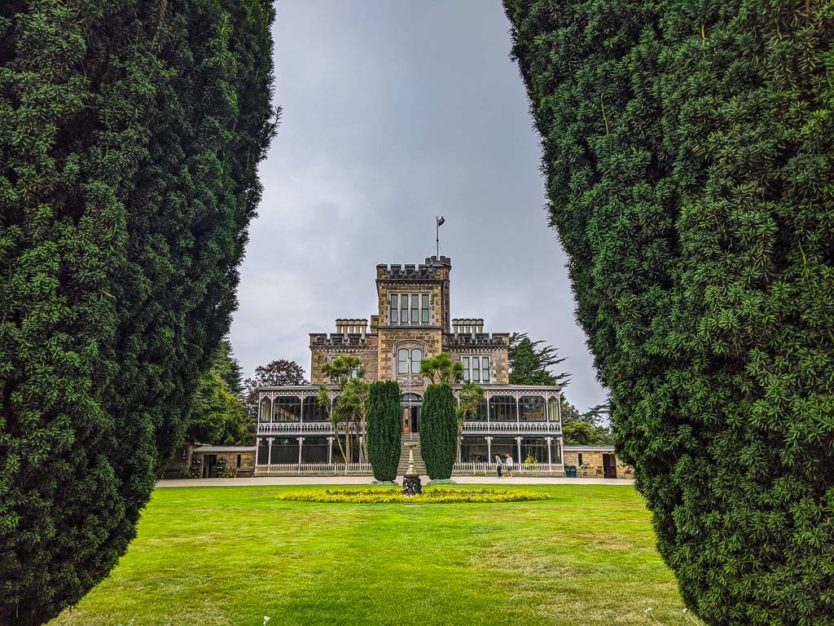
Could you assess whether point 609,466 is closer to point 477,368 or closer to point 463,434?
point 463,434

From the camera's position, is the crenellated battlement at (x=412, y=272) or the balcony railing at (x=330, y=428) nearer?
the balcony railing at (x=330, y=428)

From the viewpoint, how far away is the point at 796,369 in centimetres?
309

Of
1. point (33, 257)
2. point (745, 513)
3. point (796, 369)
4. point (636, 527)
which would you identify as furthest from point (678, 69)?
point (636, 527)

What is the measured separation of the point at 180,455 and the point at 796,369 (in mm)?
35588

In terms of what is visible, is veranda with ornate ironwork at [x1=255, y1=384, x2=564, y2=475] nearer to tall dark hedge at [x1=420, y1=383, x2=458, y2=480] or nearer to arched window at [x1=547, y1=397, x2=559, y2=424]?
arched window at [x1=547, y1=397, x2=559, y2=424]

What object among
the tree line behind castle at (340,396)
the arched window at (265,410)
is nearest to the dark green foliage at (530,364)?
the tree line behind castle at (340,396)

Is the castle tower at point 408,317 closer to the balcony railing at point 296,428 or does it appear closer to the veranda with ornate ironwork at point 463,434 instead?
the veranda with ornate ironwork at point 463,434

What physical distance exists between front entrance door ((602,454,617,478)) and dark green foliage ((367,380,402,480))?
17.1m

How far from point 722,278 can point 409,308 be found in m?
34.7

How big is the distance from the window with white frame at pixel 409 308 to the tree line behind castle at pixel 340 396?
Answer: 13.1 ft

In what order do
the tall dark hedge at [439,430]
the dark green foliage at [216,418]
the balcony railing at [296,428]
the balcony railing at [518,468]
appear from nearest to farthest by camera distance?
1. the tall dark hedge at [439,430]
2. the dark green foliage at [216,418]
3. the balcony railing at [518,468]
4. the balcony railing at [296,428]

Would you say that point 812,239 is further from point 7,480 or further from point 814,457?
point 7,480

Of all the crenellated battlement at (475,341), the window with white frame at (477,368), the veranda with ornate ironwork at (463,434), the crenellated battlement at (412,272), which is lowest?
the veranda with ornate ironwork at (463,434)

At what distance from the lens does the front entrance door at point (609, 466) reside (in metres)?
33.9
